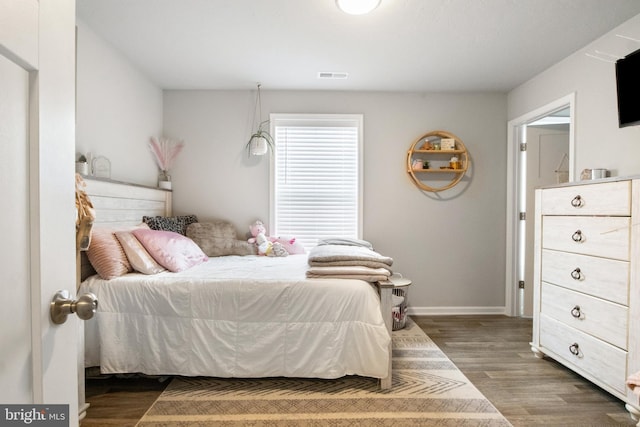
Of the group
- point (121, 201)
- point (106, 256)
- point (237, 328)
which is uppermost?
point (121, 201)

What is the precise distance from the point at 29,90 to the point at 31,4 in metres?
0.15

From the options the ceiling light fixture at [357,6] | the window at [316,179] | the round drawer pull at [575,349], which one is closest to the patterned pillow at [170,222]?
the window at [316,179]

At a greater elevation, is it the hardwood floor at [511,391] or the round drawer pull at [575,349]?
the round drawer pull at [575,349]

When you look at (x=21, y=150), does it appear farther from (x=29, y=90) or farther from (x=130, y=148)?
(x=130, y=148)

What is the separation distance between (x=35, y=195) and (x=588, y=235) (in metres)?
2.68

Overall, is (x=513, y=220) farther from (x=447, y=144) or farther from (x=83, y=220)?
(x=83, y=220)

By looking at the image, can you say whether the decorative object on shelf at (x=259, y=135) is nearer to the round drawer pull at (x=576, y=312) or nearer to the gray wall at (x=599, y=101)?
the gray wall at (x=599, y=101)

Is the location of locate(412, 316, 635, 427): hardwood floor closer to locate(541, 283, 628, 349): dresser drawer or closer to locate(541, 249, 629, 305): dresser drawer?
locate(541, 283, 628, 349): dresser drawer

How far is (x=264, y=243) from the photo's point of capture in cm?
326

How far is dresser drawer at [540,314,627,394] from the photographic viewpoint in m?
1.82

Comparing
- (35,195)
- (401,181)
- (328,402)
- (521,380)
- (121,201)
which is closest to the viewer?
(35,195)

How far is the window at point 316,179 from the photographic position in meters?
3.58

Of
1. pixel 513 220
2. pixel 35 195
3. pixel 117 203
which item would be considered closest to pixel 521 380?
pixel 513 220

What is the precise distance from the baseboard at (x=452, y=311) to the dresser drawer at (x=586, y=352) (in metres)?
1.14
